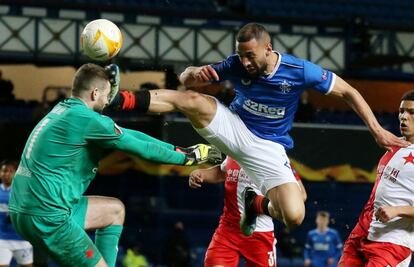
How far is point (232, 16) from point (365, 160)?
3865 millimetres

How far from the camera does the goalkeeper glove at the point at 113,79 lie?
6793mm

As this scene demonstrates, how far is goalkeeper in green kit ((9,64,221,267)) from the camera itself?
659 cm

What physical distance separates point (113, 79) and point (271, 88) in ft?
4.79

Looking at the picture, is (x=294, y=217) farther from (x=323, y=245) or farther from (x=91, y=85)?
(x=323, y=245)

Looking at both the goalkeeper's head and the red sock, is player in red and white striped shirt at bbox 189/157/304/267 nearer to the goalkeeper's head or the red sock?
the red sock

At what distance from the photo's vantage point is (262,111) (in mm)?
7734

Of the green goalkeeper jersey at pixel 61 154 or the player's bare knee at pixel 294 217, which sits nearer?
the green goalkeeper jersey at pixel 61 154

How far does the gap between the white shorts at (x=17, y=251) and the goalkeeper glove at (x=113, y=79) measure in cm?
605

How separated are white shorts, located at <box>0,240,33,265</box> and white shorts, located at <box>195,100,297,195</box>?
561 centimetres

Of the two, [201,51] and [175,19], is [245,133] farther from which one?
[175,19]

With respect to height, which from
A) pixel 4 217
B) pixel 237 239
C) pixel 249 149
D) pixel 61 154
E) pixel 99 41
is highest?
pixel 99 41

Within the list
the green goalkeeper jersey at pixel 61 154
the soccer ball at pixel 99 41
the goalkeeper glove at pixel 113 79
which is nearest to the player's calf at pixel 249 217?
the green goalkeeper jersey at pixel 61 154

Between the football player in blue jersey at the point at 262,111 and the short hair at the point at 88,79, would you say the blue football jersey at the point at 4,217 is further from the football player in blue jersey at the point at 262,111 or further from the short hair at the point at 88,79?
the short hair at the point at 88,79

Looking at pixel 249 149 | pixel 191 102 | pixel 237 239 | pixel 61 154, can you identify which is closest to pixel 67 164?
pixel 61 154
